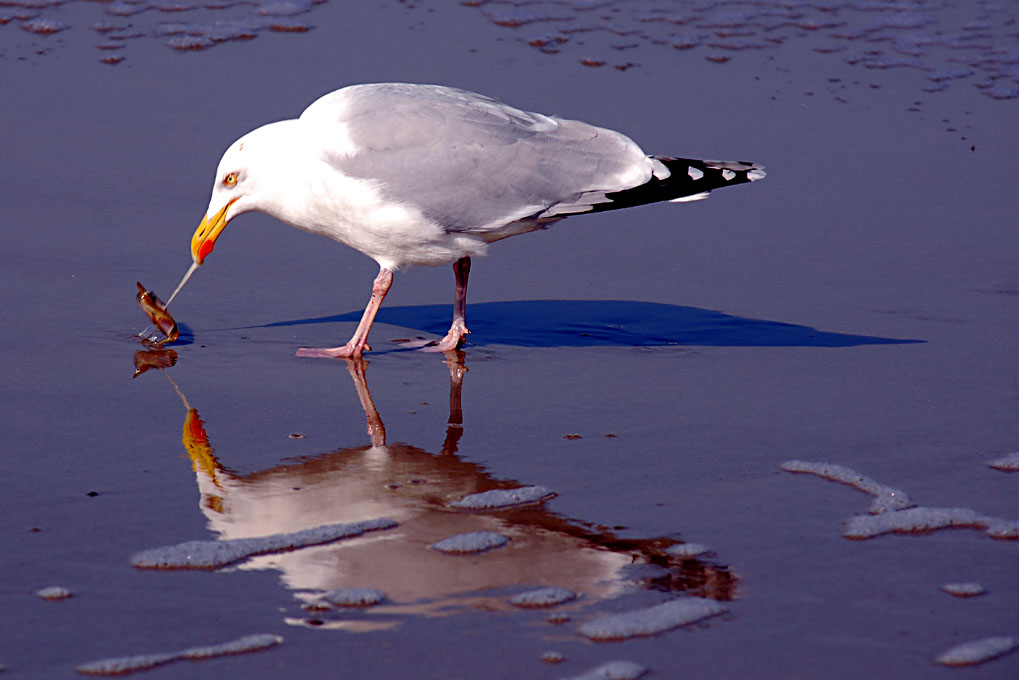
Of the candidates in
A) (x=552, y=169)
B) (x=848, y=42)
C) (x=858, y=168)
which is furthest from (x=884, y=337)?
(x=848, y=42)

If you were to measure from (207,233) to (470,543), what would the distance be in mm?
2439

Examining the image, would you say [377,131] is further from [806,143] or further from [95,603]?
[806,143]

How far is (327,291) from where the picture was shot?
6258mm

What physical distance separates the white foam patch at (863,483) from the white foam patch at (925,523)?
6 centimetres

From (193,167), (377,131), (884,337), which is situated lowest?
(884,337)

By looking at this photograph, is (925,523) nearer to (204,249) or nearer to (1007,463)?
(1007,463)

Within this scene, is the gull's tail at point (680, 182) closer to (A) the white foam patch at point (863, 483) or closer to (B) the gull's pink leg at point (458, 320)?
(B) the gull's pink leg at point (458, 320)

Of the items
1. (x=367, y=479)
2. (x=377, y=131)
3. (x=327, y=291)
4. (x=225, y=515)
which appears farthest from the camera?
(x=327, y=291)

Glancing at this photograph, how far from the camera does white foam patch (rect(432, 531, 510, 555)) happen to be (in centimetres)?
372

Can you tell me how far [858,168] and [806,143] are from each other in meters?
0.50

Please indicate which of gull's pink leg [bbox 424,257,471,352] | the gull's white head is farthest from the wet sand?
the gull's white head

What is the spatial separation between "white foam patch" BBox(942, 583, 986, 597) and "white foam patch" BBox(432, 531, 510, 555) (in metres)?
1.24

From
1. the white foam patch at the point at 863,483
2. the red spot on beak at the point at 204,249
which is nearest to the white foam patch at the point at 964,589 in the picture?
the white foam patch at the point at 863,483

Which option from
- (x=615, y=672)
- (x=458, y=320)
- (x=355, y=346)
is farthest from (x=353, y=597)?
(x=458, y=320)
